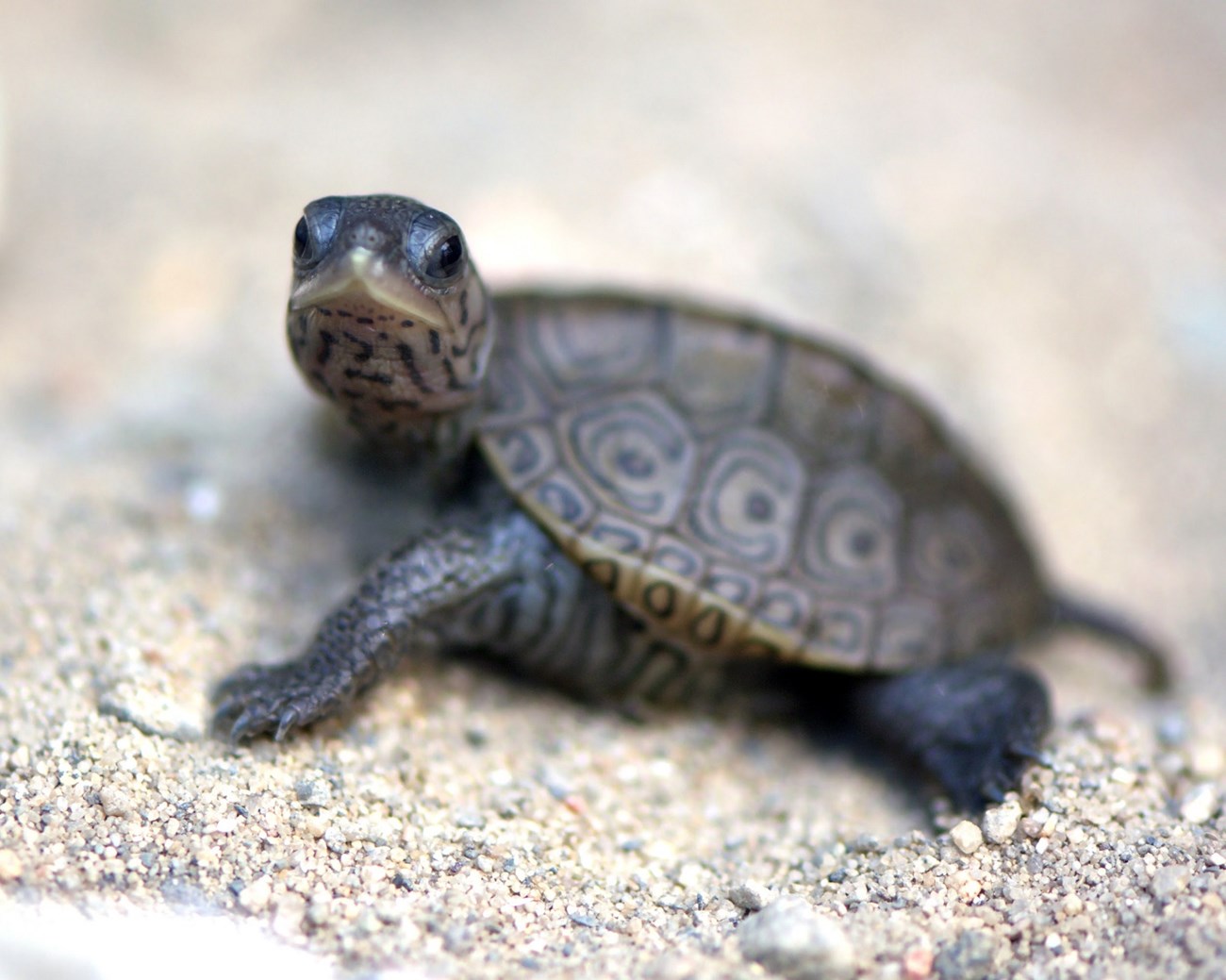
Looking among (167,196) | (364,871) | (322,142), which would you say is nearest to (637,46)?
(322,142)

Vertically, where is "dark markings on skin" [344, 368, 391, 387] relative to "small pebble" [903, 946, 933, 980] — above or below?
above

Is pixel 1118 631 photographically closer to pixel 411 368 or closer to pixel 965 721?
pixel 965 721

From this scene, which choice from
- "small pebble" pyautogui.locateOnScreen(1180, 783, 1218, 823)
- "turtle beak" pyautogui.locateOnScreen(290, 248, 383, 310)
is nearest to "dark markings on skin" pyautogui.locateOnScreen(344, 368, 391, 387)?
"turtle beak" pyautogui.locateOnScreen(290, 248, 383, 310)

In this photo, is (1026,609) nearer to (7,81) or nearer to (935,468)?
(935,468)

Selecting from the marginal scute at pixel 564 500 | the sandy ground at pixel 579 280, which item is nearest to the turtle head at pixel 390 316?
the marginal scute at pixel 564 500

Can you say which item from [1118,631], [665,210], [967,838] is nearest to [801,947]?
[967,838]

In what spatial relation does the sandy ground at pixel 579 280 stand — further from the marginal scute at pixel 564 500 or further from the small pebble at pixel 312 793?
the marginal scute at pixel 564 500

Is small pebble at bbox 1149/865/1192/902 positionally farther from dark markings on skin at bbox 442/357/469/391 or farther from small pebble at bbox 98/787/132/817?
small pebble at bbox 98/787/132/817
